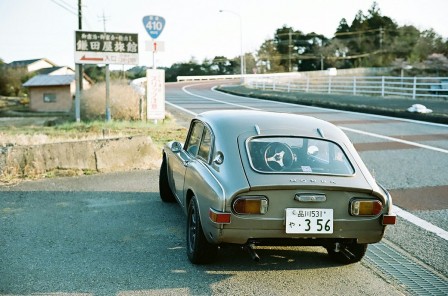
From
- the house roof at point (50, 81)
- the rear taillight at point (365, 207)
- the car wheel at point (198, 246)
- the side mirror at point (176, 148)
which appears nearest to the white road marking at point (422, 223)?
the rear taillight at point (365, 207)

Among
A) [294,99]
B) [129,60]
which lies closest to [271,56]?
[294,99]

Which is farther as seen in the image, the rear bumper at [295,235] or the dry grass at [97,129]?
the dry grass at [97,129]

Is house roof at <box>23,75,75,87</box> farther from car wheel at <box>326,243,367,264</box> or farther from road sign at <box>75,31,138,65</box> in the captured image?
car wheel at <box>326,243,367,264</box>

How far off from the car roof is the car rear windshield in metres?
0.08

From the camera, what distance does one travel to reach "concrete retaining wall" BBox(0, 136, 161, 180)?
334 inches

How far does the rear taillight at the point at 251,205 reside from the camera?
4070 mm

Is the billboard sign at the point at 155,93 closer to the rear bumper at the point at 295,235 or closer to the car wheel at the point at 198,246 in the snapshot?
the car wheel at the point at 198,246

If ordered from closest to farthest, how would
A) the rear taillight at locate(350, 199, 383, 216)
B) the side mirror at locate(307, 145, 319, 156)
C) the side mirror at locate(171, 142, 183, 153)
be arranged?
1. the rear taillight at locate(350, 199, 383, 216)
2. the side mirror at locate(307, 145, 319, 156)
3. the side mirror at locate(171, 142, 183, 153)

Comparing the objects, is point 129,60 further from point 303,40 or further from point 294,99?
point 303,40

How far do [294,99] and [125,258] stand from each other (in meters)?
22.1

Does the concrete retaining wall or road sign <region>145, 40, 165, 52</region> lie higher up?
road sign <region>145, 40, 165, 52</region>

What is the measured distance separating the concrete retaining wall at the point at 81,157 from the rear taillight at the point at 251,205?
18.0ft

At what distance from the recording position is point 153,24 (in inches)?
572

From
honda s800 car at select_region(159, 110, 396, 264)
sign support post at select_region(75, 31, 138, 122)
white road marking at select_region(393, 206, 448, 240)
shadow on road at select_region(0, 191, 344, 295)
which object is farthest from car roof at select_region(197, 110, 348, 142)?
sign support post at select_region(75, 31, 138, 122)
